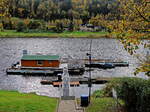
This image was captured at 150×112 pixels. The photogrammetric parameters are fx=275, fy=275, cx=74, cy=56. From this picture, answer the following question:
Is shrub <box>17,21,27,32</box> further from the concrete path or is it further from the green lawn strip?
the green lawn strip

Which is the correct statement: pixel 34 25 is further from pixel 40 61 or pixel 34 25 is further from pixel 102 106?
pixel 102 106

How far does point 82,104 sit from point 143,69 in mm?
A: 8472

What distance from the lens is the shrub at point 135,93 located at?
13.6 meters

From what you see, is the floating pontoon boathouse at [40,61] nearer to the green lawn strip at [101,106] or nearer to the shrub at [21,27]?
the green lawn strip at [101,106]

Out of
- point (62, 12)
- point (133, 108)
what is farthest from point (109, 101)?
point (62, 12)

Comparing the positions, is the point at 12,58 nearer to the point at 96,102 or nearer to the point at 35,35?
the point at 96,102

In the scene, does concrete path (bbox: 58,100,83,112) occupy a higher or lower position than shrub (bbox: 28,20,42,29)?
higher

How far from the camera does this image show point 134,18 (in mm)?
11023

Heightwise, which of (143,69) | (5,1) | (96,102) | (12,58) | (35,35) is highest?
(5,1)

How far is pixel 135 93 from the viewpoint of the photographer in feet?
47.6

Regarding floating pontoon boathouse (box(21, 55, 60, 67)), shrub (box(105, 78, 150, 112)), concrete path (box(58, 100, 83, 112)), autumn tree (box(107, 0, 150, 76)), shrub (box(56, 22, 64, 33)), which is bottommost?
shrub (box(56, 22, 64, 33))

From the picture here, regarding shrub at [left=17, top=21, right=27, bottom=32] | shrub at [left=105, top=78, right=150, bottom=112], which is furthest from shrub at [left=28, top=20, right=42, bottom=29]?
shrub at [left=105, top=78, right=150, bottom=112]

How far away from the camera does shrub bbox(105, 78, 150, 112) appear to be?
13602 mm

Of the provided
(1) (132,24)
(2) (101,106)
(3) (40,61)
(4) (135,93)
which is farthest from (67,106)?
(3) (40,61)
